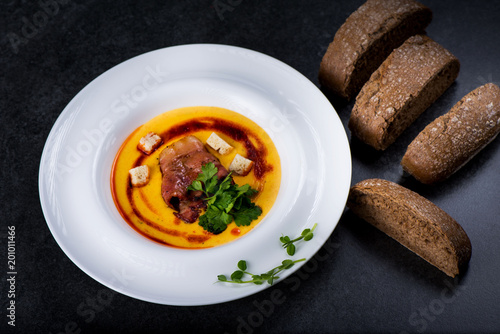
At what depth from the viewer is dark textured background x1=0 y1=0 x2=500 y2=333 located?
10.00ft

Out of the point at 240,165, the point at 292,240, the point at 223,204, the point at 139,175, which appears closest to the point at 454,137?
the point at 292,240

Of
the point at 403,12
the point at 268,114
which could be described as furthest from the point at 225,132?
the point at 403,12

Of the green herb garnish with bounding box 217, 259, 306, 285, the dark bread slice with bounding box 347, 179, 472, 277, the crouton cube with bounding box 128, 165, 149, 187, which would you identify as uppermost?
the dark bread slice with bounding box 347, 179, 472, 277

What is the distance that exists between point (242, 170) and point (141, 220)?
71 cm

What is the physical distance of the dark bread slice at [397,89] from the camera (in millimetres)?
3225

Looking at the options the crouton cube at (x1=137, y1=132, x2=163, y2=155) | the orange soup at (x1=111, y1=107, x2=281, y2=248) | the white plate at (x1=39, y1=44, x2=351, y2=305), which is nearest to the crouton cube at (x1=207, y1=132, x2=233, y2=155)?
the orange soup at (x1=111, y1=107, x2=281, y2=248)

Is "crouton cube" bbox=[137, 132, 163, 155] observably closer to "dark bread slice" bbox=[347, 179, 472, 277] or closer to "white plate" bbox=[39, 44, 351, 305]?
"white plate" bbox=[39, 44, 351, 305]

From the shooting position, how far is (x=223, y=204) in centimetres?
302

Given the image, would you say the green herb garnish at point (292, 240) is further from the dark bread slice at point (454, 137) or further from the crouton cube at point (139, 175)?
the crouton cube at point (139, 175)

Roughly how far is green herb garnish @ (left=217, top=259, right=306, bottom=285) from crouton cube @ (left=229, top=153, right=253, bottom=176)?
2.17 ft

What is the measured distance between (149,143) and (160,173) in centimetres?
21

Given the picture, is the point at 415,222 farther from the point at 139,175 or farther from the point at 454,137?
the point at 139,175

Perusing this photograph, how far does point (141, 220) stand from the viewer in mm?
3238

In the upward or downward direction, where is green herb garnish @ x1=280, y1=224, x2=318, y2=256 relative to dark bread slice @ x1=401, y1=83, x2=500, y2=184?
downward
